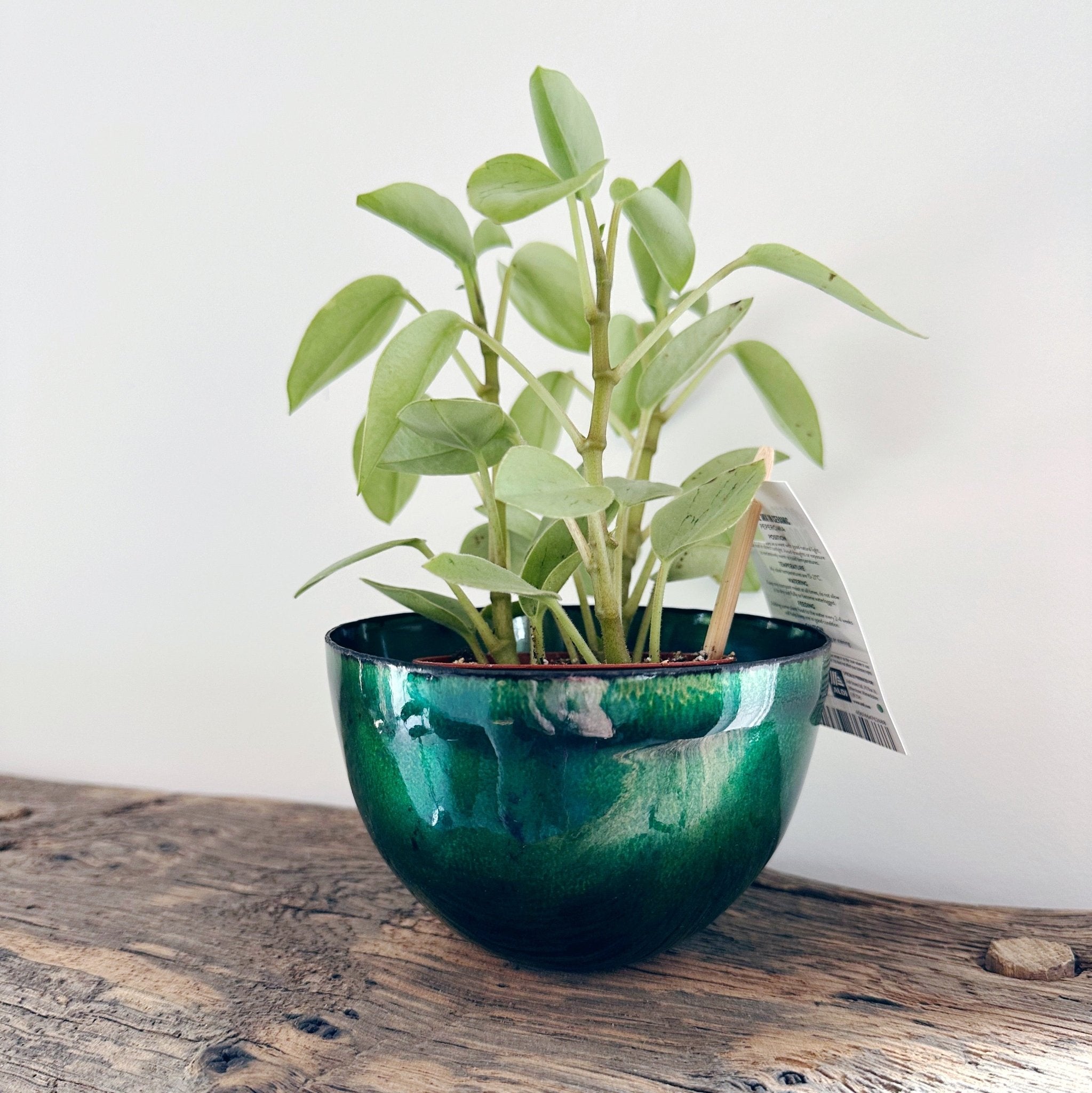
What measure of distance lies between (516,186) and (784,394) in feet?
0.90

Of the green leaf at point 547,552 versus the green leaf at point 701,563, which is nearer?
the green leaf at point 547,552

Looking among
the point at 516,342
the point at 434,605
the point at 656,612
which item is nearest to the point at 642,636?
the point at 656,612

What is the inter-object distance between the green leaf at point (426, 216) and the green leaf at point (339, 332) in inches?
1.8

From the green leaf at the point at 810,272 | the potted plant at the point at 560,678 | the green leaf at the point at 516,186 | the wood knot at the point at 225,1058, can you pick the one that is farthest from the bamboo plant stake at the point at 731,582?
the wood knot at the point at 225,1058

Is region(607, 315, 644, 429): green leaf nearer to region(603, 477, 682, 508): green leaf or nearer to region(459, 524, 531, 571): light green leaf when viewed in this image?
region(459, 524, 531, 571): light green leaf

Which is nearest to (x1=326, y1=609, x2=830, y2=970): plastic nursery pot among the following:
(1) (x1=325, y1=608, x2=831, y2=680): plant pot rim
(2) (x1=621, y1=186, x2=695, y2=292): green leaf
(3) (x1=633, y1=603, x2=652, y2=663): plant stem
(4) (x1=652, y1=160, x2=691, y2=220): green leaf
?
(1) (x1=325, y1=608, x2=831, y2=680): plant pot rim

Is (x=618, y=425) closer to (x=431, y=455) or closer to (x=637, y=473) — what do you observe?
(x=637, y=473)

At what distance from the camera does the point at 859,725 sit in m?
0.63

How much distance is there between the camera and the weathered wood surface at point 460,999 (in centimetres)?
48

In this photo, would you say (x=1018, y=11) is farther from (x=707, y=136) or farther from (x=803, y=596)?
(x=803, y=596)

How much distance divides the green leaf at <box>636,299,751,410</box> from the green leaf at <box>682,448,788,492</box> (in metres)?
0.10

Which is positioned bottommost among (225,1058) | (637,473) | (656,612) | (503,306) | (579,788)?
(225,1058)

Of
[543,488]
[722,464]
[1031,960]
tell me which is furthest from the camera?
A: [722,464]

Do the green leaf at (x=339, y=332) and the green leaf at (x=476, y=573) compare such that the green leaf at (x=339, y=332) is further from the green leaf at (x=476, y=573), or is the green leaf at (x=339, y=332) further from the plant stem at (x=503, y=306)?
the green leaf at (x=476, y=573)
